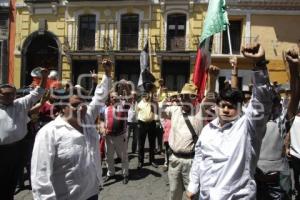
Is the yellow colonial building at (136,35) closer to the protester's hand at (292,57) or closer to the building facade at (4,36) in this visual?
the building facade at (4,36)

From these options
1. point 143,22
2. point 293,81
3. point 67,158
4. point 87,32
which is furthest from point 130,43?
point 293,81

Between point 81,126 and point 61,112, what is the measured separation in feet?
0.79

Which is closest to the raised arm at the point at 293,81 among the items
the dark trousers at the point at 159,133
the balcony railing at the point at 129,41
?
the dark trousers at the point at 159,133

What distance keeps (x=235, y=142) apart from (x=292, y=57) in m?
0.82

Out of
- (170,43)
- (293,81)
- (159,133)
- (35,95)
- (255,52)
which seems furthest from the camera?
(170,43)

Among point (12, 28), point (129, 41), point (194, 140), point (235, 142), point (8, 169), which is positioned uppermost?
point (12, 28)

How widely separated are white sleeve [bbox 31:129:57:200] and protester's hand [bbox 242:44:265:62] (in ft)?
6.50

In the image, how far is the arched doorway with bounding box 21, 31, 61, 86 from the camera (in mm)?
26172

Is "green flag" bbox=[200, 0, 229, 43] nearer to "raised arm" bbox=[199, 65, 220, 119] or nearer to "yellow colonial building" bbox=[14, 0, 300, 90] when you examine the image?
"raised arm" bbox=[199, 65, 220, 119]

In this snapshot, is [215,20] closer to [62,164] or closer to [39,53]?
[62,164]

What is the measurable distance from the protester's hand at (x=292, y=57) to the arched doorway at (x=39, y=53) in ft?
76.6

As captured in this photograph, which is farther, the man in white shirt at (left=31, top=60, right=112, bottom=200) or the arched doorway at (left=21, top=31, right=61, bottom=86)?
the arched doorway at (left=21, top=31, right=61, bottom=86)

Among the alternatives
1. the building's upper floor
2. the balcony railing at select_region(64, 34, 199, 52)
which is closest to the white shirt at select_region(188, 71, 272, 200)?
the building's upper floor

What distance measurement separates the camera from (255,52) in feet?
10.9
